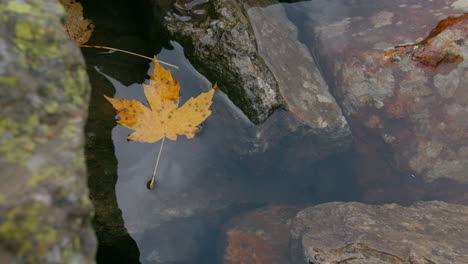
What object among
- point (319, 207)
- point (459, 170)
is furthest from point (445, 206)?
point (319, 207)

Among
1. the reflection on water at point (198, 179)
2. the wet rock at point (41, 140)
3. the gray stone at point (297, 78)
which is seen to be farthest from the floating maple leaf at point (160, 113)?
the wet rock at point (41, 140)

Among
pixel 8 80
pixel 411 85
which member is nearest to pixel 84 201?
pixel 8 80

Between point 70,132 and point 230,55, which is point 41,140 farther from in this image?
point 230,55

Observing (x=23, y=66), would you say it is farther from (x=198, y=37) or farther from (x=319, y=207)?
(x=319, y=207)

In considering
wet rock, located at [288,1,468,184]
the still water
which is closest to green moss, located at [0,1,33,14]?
the still water

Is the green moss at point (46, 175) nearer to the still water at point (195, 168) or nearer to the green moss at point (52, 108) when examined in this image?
the green moss at point (52, 108)

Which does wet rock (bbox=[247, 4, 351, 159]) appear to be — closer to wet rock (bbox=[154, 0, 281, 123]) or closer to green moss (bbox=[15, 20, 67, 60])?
wet rock (bbox=[154, 0, 281, 123])
